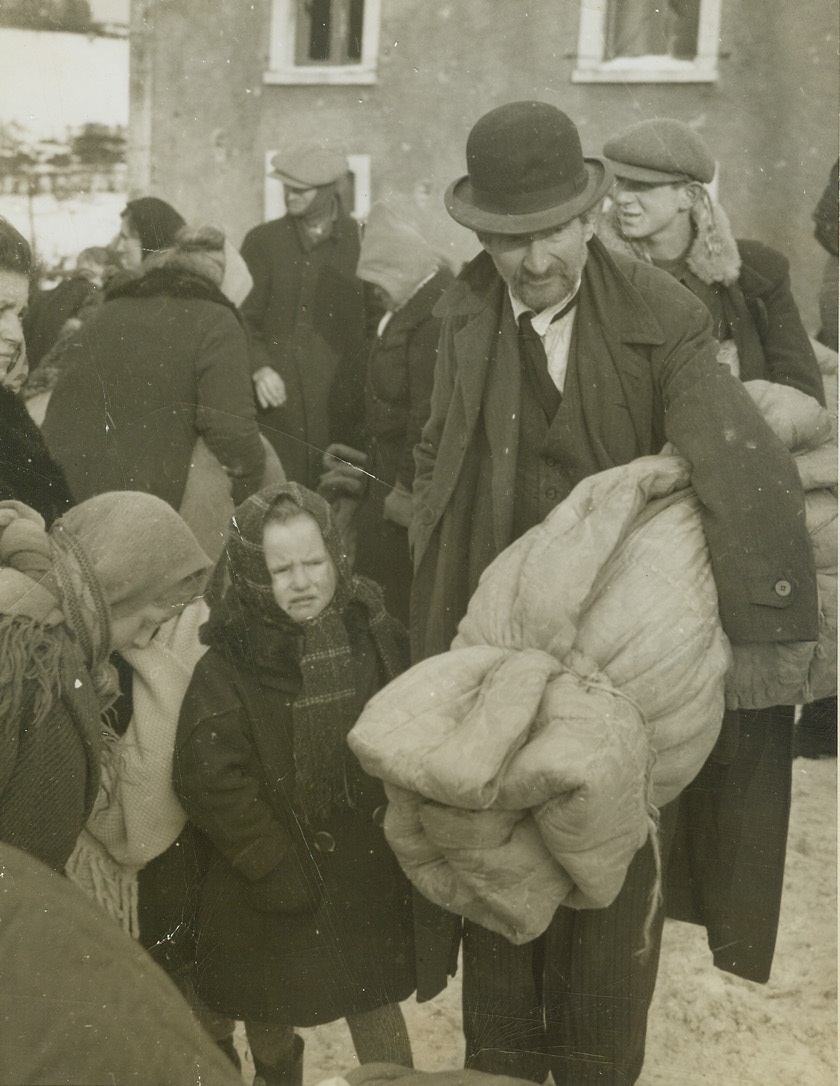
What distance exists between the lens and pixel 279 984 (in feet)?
6.80

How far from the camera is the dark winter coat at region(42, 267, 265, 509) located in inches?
78.5

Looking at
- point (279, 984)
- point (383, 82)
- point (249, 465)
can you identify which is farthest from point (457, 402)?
point (279, 984)

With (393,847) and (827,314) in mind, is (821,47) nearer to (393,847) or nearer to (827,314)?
(827,314)

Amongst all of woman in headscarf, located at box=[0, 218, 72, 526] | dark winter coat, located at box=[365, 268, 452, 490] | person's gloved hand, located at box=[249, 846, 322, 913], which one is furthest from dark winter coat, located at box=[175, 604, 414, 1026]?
woman in headscarf, located at box=[0, 218, 72, 526]

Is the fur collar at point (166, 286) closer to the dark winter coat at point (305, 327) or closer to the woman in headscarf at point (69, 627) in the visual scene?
the dark winter coat at point (305, 327)

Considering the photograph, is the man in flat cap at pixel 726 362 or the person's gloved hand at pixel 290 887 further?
the person's gloved hand at pixel 290 887

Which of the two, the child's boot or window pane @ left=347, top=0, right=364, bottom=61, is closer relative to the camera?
window pane @ left=347, top=0, right=364, bottom=61

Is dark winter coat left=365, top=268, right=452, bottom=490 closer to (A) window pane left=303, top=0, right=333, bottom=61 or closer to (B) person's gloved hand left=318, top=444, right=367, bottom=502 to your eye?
(B) person's gloved hand left=318, top=444, right=367, bottom=502

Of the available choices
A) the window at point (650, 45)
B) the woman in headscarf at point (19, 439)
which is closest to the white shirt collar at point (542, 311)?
the window at point (650, 45)

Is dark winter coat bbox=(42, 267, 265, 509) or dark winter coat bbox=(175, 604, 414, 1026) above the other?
dark winter coat bbox=(42, 267, 265, 509)

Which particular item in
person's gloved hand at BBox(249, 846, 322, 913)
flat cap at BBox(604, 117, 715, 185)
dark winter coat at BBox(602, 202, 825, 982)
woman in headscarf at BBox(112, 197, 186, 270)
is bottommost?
person's gloved hand at BBox(249, 846, 322, 913)

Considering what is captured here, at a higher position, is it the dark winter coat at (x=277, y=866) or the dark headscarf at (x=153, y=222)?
the dark headscarf at (x=153, y=222)

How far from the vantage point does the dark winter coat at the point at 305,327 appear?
6.55 ft

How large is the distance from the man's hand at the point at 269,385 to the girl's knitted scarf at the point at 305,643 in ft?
0.49
